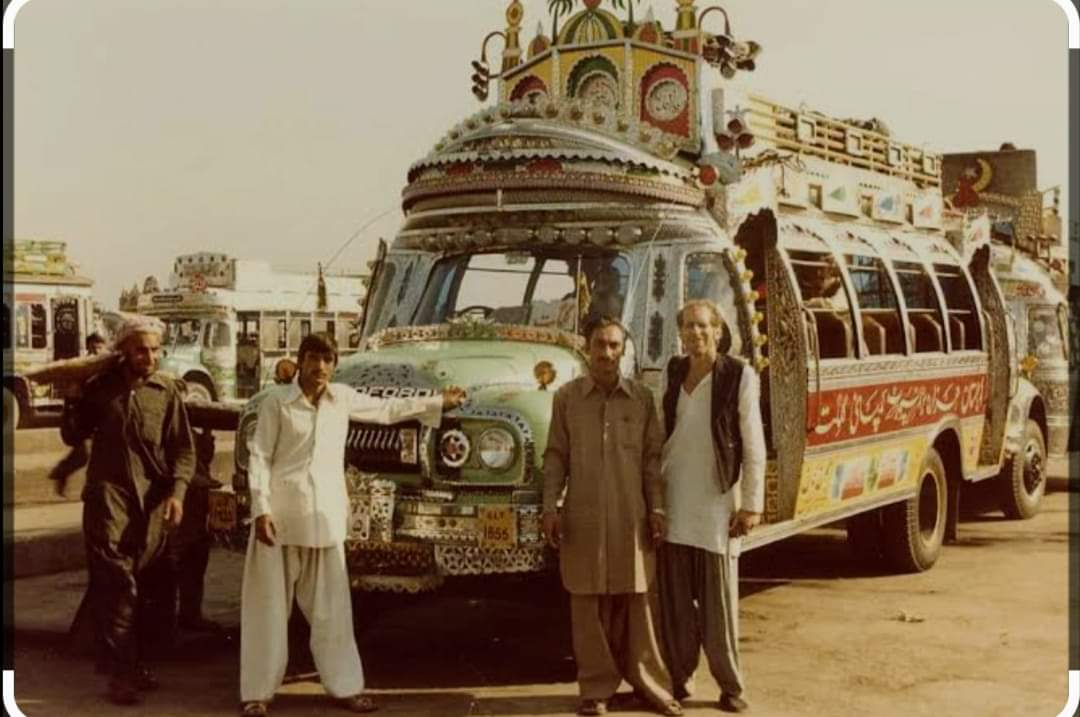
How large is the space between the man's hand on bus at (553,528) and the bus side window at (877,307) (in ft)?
13.3

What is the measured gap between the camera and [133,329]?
20.4ft

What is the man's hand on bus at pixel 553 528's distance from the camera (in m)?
5.87

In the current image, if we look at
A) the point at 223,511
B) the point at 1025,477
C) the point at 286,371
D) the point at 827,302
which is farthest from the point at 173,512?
the point at 1025,477

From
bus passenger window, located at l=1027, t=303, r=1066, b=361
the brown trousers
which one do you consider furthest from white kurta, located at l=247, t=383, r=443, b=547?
bus passenger window, located at l=1027, t=303, r=1066, b=361

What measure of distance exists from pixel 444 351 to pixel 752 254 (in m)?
2.29

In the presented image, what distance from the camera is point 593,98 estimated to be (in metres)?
8.54

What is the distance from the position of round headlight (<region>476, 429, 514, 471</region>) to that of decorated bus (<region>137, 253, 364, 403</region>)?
17674 mm

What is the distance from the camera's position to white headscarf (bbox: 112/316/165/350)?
6.21 m

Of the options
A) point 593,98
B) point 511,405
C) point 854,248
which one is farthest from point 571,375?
point 854,248

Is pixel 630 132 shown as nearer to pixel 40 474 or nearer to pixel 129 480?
pixel 129 480

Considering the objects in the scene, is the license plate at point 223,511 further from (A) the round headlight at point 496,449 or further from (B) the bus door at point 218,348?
(B) the bus door at point 218,348

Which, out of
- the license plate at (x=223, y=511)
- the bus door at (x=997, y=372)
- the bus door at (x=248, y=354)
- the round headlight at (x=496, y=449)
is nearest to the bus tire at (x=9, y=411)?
the license plate at (x=223, y=511)

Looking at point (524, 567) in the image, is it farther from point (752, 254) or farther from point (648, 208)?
point (752, 254)

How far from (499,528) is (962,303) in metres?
6.42
